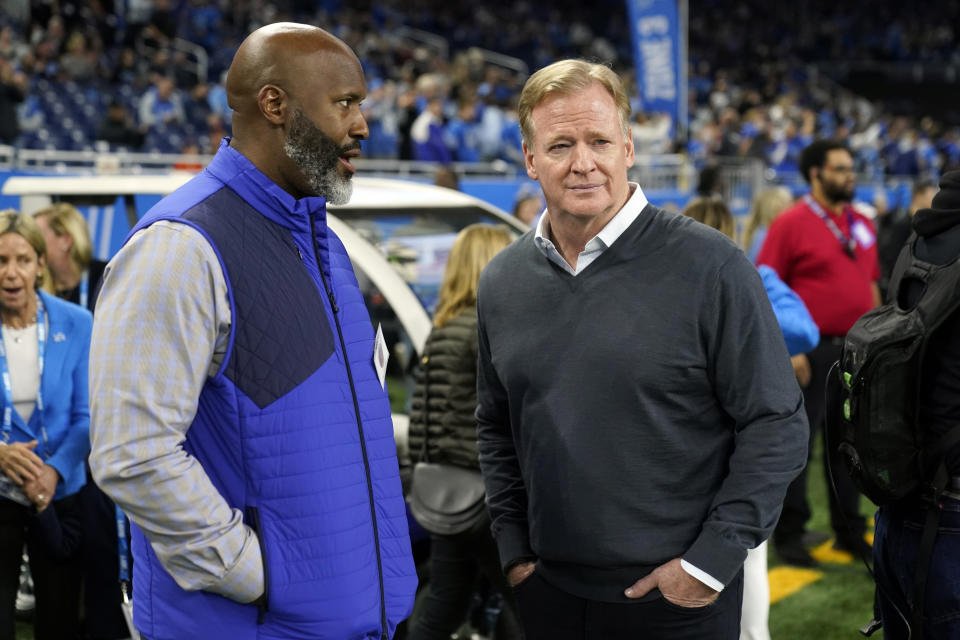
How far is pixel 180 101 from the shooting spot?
14.6m

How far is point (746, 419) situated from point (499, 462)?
638 mm

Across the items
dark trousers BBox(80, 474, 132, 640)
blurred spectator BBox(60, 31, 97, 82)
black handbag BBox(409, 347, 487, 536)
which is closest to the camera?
black handbag BBox(409, 347, 487, 536)

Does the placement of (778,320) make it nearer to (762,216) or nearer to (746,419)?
(746,419)

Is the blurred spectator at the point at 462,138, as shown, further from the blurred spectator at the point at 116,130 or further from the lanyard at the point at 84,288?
the lanyard at the point at 84,288

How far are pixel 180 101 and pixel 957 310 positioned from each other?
44.1 ft

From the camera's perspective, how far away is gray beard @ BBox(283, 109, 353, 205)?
200 centimetres

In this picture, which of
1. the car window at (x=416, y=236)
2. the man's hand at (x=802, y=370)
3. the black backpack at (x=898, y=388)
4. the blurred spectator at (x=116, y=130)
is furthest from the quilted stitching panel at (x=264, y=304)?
the blurred spectator at (x=116, y=130)

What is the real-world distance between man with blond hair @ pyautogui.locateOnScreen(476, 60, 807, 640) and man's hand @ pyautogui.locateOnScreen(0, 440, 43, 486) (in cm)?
191

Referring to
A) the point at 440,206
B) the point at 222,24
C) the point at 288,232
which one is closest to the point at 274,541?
the point at 288,232

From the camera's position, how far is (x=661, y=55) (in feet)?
48.3

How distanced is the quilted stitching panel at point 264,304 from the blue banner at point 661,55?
1343cm

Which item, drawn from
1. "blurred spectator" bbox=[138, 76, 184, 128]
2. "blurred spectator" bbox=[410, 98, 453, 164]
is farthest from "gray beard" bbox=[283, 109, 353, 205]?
"blurred spectator" bbox=[138, 76, 184, 128]

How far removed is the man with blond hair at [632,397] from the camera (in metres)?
2.16

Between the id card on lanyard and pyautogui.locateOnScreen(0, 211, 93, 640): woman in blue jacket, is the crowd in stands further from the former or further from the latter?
the id card on lanyard
